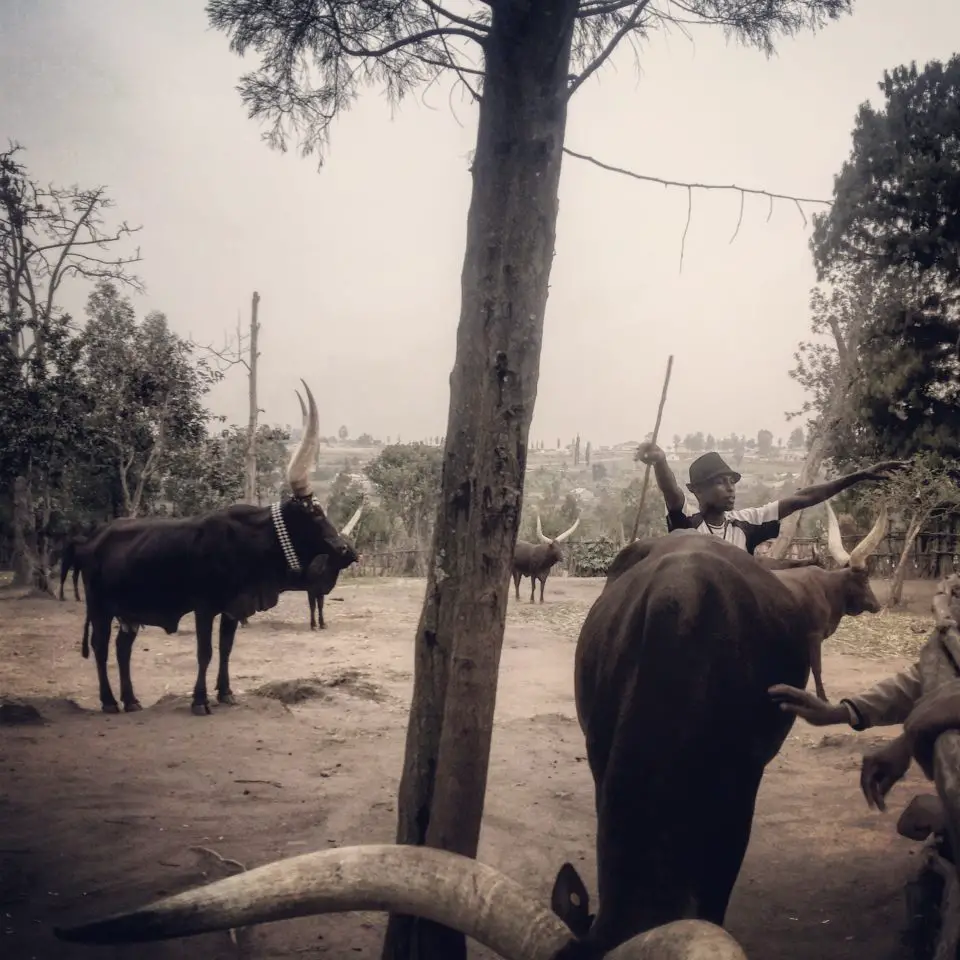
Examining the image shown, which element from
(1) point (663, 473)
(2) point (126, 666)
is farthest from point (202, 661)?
(1) point (663, 473)

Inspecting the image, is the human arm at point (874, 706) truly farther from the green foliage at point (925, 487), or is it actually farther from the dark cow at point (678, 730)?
the green foliage at point (925, 487)

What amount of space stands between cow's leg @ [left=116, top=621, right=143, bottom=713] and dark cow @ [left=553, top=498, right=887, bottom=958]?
17.2ft

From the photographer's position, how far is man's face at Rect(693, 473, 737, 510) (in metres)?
4.75

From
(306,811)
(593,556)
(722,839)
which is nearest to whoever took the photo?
(722,839)

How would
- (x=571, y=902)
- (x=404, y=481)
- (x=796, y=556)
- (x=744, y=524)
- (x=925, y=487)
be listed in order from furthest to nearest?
(x=404, y=481) < (x=796, y=556) < (x=925, y=487) < (x=744, y=524) < (x=571, y=902)

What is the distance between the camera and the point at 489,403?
283 centimetres

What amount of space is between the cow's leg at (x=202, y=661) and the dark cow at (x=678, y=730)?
456 centimetres

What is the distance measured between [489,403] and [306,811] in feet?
10.0

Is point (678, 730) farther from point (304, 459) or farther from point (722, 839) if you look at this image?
point (304, 459)

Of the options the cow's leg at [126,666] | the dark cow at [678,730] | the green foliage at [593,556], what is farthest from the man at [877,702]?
the green foliage at [593,556]

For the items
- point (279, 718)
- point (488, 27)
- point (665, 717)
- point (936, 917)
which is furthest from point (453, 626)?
point (279, 718)

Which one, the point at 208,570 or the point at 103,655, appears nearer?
the point at 208,570

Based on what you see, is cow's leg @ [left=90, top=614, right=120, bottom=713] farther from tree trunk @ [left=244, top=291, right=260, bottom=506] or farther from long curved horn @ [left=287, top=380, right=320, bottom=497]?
tree trunk @ [left=244, top=291, right=260, bottom=506]

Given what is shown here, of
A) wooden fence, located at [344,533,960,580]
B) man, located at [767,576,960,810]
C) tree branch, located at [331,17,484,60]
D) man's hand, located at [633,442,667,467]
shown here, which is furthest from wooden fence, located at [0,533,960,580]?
man, located at [767,576,960,810]
